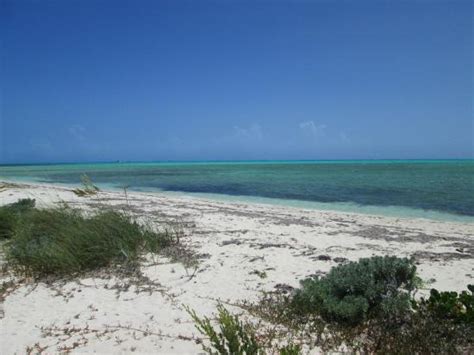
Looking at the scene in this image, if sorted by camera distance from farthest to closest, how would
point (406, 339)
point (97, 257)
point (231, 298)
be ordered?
point (97, 257)
point (231, 298)
point (406, 339)

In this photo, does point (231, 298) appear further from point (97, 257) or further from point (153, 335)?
point (97, 257)

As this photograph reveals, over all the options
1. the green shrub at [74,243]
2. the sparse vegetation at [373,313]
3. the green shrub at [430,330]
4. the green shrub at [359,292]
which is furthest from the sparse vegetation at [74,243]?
the green shrub at [430,330]

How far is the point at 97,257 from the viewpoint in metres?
6.09

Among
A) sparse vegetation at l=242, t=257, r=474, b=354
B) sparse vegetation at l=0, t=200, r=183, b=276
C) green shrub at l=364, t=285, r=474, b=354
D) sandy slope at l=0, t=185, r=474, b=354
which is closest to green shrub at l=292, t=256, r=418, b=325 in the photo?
sparse vegetation at l=242, t=257, r=474, b=354

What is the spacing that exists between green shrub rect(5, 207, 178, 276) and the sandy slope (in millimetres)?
427

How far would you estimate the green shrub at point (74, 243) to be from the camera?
5.83 meters

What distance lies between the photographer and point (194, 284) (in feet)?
17.4

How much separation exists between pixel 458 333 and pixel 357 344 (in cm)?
97

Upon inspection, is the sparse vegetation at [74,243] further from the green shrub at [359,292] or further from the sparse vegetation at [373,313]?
the green shrub at [359,292]

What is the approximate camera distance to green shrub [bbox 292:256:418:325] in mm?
3854

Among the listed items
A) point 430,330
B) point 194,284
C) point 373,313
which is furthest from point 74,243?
point 430,330

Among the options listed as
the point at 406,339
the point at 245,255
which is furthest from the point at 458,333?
the point at 245,255

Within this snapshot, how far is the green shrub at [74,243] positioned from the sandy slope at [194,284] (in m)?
0.43

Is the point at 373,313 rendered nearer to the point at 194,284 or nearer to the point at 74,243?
the point at 194,284
